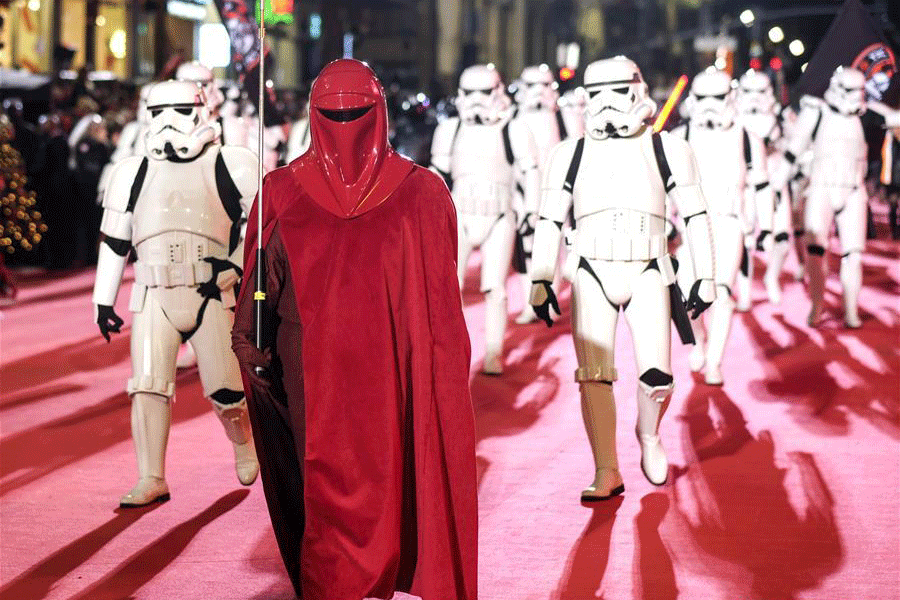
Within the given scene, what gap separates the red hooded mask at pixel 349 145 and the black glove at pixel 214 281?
216 cm

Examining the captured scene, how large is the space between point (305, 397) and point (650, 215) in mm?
2619

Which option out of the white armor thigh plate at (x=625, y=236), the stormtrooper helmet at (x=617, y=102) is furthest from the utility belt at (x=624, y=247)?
the stormtrooper helmet at (x=617, y=102)

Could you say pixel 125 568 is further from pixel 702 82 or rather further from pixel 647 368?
pixel 702 82

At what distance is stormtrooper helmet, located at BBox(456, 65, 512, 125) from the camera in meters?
10.8

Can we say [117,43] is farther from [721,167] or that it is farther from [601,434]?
[601,434]

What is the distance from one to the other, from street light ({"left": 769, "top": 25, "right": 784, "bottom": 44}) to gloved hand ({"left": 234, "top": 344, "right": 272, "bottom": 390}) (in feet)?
117

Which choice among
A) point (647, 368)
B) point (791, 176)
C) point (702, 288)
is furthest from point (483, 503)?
point (791, 176)

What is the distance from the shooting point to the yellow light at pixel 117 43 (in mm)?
33969

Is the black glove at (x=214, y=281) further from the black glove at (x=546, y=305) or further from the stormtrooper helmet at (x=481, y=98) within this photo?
the stormtrooper helmet at (x=481, y=98)

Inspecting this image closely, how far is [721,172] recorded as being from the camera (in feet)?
34.8

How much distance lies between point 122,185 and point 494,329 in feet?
14.5

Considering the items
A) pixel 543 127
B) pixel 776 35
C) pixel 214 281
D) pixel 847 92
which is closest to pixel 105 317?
pixel 214 281

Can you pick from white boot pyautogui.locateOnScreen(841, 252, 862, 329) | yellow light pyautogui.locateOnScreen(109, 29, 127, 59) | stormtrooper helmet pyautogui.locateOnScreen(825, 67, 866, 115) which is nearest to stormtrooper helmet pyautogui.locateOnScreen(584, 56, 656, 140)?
stormtrooper helmet pyautogui.locateOnScreen(825, 67, 866, 115)

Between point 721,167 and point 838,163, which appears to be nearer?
point 721,167
